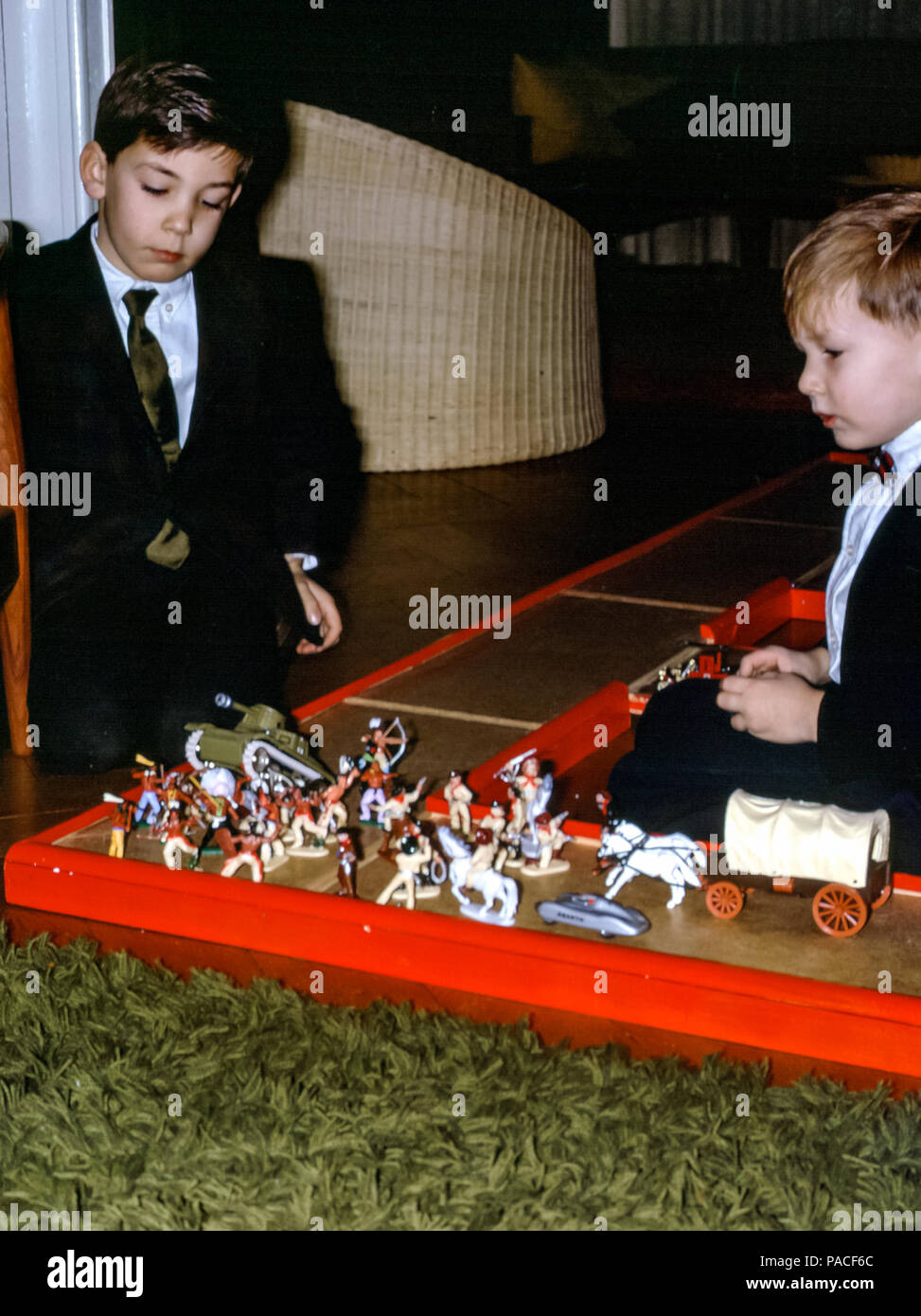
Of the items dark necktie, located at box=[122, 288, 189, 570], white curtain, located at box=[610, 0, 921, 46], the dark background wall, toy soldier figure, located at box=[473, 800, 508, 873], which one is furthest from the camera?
white curtain, located at box=[610, 0, 921, 46]

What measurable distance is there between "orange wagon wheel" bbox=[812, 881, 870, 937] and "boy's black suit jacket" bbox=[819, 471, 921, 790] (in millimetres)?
163

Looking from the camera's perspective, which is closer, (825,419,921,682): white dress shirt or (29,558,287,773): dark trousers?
(825,419,921,682): white dress shirt

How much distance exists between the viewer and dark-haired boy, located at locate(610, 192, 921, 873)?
113 cm

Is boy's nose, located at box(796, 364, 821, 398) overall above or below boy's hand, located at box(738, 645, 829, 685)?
→ above

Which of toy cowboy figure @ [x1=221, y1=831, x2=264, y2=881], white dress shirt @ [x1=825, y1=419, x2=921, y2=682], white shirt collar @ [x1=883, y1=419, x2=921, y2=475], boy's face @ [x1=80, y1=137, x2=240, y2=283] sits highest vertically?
boy's face @ [x1=80, y1=137, x2=240, y2=283]

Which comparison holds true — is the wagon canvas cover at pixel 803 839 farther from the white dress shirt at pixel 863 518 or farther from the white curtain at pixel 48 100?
the white curtain at pixel 48 100

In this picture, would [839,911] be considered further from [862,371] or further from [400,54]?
[400,54]

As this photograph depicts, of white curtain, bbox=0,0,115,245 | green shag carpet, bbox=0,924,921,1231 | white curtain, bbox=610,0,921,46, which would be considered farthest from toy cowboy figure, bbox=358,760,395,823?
white curtain, bbox=610,0,921,46

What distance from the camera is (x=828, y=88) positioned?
15.8 feet

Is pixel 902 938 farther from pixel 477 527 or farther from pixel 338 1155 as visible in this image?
pixel 477 527

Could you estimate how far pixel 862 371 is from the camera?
1.14 metres

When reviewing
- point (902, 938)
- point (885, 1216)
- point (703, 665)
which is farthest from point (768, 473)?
point (885, 1216)

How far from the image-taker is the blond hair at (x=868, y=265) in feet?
3.66

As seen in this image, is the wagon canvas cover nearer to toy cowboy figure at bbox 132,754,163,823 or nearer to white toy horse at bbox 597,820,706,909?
white toy horse at bbox 597,820,706,909
